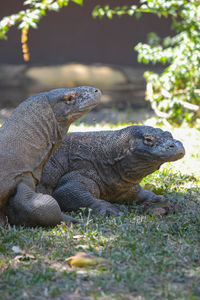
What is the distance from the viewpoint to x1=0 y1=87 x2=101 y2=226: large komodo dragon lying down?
12.1 ft

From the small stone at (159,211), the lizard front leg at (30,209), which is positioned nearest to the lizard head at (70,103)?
the lizard front leg at (30,209)

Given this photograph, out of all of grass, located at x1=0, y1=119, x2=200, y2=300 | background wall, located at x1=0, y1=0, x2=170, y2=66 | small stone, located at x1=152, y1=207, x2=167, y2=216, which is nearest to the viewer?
grass, located at x1=0, y1=119, x2=200, y2=300

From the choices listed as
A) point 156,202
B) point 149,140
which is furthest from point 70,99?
point 156,202

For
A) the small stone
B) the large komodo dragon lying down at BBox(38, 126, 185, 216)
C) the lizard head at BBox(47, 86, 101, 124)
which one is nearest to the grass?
the small stone

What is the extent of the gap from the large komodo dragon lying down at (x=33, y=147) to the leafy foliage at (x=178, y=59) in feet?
16.3

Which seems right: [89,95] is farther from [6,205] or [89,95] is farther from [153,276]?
[153,276]

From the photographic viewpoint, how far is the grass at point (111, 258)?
259 cm

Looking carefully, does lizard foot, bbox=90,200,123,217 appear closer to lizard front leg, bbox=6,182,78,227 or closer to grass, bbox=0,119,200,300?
grass, bbox=0,119,200,300

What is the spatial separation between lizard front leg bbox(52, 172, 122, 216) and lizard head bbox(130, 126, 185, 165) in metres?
0.58

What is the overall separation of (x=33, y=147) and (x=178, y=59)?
20.1 ft

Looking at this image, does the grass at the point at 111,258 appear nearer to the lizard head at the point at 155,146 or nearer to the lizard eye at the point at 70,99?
the lizard head at the point at 155,146

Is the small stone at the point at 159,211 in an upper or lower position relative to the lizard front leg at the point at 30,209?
lower

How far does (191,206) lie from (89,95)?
60.6 inches

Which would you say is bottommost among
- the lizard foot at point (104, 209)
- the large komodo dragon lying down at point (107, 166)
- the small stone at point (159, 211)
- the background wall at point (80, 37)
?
the background wall at point (80, 37)
